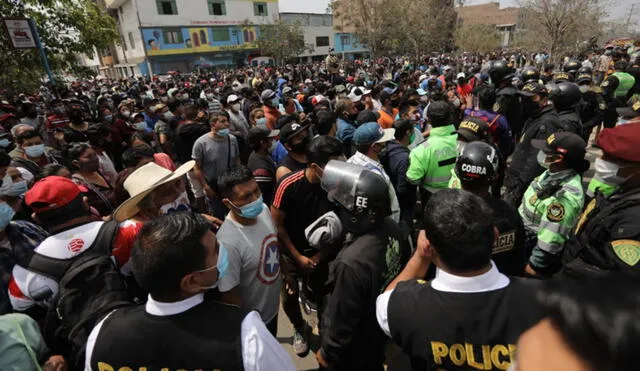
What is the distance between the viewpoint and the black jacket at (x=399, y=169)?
3.95 m

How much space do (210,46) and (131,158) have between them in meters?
48.3

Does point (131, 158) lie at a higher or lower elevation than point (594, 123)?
higher

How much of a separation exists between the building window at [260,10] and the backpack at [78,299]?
55.8 metres

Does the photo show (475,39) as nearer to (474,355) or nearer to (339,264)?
(339,264)

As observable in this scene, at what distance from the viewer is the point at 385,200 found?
1.95 metres

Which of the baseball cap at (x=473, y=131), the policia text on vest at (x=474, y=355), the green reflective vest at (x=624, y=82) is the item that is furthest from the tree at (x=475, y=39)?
the policia text on vest at (x=474, y=355)

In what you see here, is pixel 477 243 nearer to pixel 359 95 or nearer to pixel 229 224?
pixel 229 224

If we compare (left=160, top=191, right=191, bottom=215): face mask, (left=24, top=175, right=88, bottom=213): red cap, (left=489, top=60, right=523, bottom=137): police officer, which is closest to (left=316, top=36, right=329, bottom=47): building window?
(left=489, top=60, right=523, bottom=137): police officer

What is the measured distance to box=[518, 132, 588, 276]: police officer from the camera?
8.28 feet

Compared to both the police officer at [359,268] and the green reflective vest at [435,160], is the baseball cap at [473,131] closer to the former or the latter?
the green reflective vest at [435,160]

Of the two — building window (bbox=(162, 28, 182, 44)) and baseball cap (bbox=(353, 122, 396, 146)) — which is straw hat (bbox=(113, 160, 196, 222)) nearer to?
baseball cap (bbox=(353, 122, 396, 146))

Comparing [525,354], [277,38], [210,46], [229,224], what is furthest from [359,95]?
[210,46]

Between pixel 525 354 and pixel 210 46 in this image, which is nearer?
pixel 525 354

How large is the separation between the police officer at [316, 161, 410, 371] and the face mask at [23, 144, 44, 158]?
15.4ft
